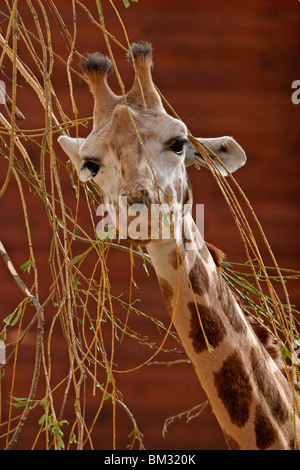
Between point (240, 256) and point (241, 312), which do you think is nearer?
point (241, 312)

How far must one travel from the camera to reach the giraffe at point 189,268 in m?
1.00

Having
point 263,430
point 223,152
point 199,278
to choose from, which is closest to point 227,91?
point 223,152

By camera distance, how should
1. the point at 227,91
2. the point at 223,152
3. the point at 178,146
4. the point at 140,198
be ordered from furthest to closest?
the point at 227,91
the point at 223,152
the point at 178,146
the point at 140,198

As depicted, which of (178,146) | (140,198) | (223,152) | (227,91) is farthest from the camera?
(227,91)

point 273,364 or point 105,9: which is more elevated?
point 105,9

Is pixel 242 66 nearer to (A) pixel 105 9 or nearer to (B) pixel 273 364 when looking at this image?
(A) pixel 105 9

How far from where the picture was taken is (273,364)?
47.6 inches

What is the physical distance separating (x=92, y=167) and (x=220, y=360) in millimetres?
395

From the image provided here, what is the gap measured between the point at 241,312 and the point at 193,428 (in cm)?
150

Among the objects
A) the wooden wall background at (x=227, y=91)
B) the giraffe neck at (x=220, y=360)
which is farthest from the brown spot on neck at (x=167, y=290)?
the wooden wall background at (x=227, y=91)

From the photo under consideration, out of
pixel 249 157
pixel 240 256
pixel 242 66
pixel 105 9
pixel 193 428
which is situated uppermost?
pixel 105 9

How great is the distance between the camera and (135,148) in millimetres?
958

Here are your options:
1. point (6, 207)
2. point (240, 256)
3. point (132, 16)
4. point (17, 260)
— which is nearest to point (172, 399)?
point (240, 256)

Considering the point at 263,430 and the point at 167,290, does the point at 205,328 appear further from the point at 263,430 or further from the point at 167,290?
the point at 263,430
